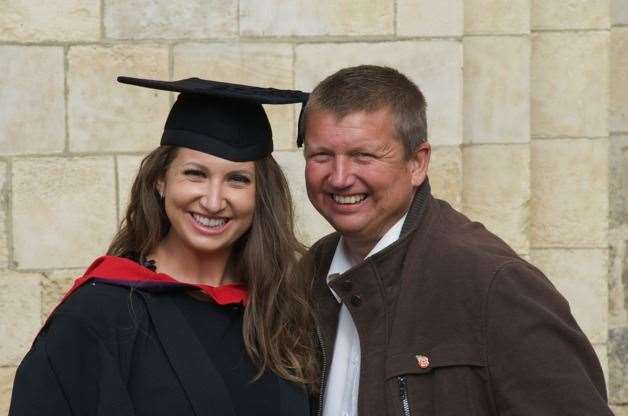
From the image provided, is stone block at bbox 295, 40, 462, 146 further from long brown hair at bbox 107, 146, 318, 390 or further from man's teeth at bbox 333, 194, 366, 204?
man's teeth at bbox 333, 194, 366, 204

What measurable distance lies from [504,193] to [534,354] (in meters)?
2.44

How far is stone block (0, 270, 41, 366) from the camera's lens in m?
4.75

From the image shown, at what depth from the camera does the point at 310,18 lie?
4.80 metres

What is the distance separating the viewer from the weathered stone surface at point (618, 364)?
544 centimetres

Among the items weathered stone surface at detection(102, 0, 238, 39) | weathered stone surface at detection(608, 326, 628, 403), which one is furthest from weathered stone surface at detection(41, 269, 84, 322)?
weathered stone surface at detection(608, 326, 628, 403)

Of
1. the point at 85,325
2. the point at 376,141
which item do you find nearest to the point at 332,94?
the point at 376,141

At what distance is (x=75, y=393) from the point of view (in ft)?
9.20

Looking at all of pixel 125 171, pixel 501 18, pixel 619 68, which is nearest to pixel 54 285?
pixel 125 171

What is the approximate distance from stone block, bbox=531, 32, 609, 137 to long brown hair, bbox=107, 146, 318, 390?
7.65 feet

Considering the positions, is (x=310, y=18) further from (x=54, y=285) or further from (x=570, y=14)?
(x=54, y=285)

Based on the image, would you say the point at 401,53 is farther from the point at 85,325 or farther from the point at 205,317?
the point at 85,325

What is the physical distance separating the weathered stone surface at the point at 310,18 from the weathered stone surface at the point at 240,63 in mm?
76

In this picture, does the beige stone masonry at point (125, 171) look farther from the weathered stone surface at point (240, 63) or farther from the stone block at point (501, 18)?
the stone block at point (501, 18)

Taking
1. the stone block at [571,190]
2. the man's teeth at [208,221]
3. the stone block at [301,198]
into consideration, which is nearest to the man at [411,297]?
the man's teeth at [208,221]
